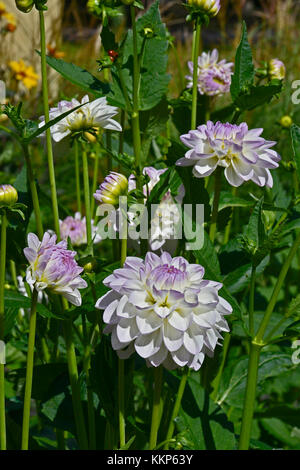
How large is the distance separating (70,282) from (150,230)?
15cm

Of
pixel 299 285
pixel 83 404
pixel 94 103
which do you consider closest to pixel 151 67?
pixel 94 103

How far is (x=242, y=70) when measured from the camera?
0.72 m

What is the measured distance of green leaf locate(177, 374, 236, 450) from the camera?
2.36ft

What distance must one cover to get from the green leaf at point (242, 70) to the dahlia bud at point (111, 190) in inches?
7.9

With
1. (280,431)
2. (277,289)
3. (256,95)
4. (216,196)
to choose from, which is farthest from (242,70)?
(280,431)

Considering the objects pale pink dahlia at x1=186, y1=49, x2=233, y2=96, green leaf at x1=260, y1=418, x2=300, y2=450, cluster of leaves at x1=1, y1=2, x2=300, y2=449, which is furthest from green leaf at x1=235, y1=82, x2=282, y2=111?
green leaf at x1=260, y1=418, x2=300, y2=450

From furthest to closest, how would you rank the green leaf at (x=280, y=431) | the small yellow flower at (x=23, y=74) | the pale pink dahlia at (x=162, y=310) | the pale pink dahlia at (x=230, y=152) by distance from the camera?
1. the small yellow flower at (x=23, y=74)
2. the green leaf at (x=280, y=431)
3. the pale pink dahlia at (x=230, y=152)
4. the pale pink dahlia at (x=162, y=310)

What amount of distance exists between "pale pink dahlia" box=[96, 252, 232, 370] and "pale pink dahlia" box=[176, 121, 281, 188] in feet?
0.44

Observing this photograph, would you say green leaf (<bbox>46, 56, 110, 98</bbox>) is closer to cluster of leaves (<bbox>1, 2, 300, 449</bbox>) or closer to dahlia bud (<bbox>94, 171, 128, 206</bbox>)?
cluster of leaves (<bbox>1, 2, 300, 449</bbox>)

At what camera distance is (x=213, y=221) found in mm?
714

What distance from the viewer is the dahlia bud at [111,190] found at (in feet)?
1.97

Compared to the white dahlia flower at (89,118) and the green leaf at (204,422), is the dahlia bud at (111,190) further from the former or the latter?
the green leaf at (204,422)

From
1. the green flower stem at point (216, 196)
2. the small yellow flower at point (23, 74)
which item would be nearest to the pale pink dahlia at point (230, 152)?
the green flower stem at point (216, 196)
